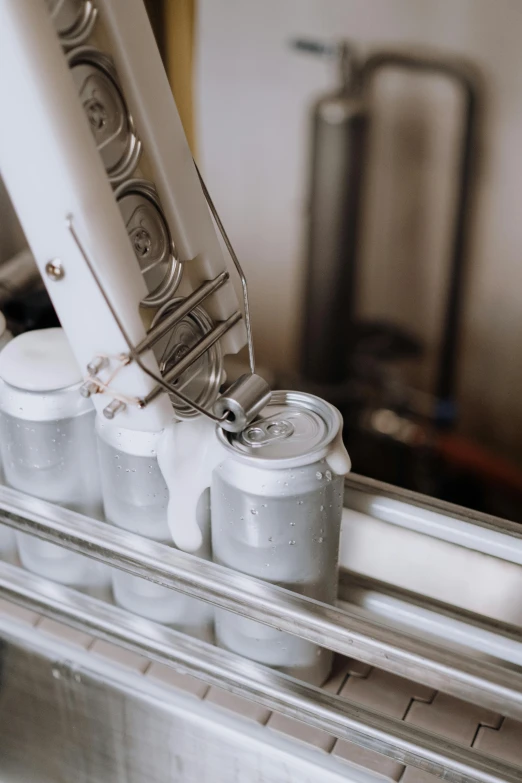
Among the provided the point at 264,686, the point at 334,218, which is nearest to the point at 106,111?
the point at 264,686

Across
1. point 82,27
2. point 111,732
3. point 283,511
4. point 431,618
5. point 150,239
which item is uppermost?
point 82,27

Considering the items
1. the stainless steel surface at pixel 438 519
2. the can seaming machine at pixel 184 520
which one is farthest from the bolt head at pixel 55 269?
the stainless steel surface at pixel 438 519

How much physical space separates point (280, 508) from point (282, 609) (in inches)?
2.3

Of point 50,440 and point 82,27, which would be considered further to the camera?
point 50,440

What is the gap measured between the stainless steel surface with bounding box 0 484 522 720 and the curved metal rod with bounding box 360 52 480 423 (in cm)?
126

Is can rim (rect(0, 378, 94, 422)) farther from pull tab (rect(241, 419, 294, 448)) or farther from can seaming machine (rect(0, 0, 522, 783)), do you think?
pull tab (rect(241, 419, 294, 448))

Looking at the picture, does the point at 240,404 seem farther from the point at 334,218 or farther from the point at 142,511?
the point at 334,218

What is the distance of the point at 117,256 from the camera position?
0.47 meters

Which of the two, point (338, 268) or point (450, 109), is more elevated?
point (450, 109)

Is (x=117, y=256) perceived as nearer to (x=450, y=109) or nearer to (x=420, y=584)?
(x=420, y=584)

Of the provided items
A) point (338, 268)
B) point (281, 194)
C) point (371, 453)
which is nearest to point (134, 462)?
point (371, 453)

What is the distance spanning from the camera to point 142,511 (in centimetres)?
56

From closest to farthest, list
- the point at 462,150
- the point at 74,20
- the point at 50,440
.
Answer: the point at 74,20
the point at 50,440
the point at 462,150

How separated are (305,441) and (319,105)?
1.21 meters
